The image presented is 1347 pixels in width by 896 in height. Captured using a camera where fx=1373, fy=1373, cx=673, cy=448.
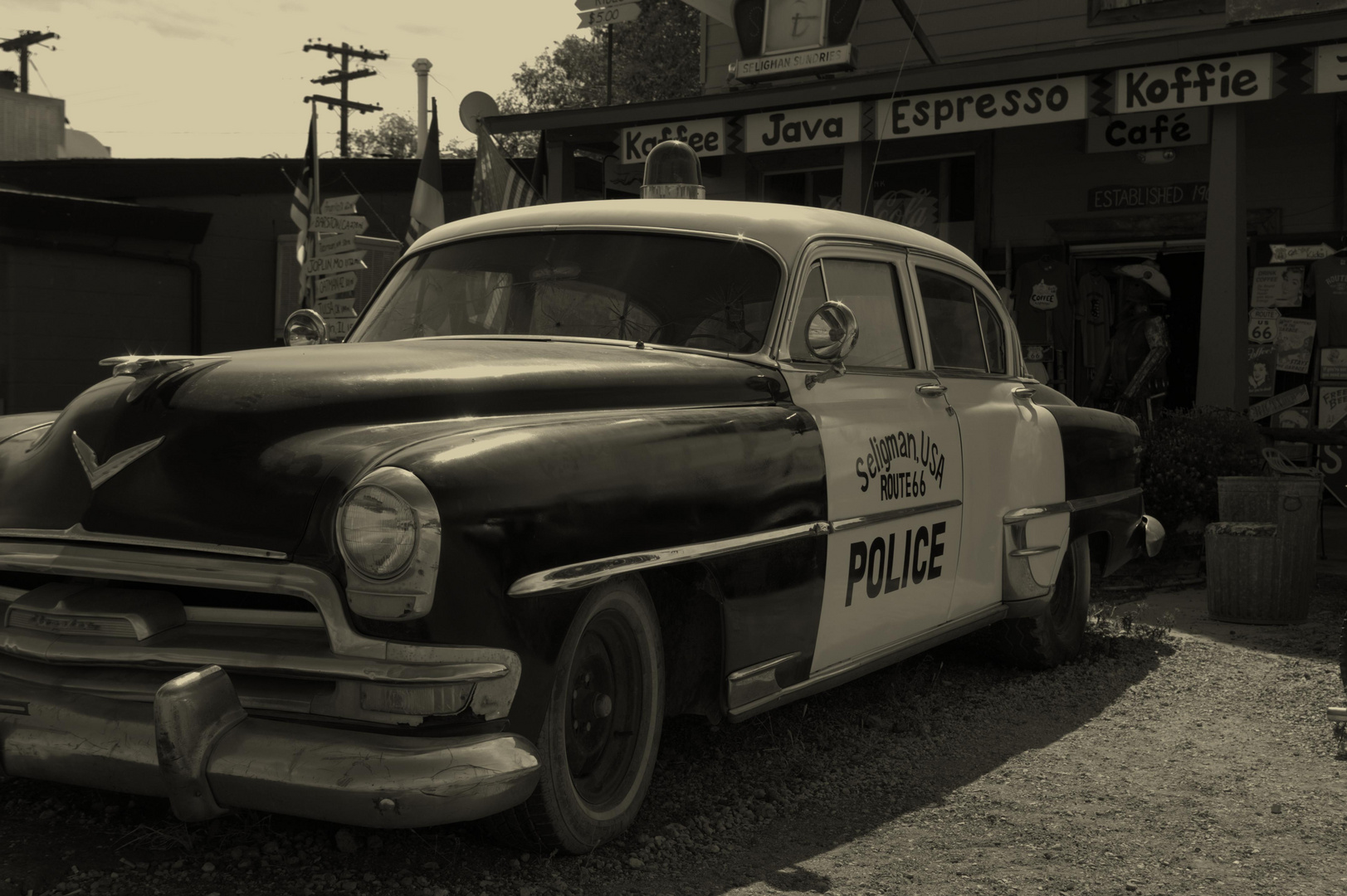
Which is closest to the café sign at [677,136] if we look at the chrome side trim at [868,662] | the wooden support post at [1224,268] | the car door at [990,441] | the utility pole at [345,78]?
the wooden support post at [1224,268]

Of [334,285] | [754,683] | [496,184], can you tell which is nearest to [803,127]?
[496,184]

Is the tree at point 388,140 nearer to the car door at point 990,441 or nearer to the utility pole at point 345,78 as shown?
the utility pole at point 345,78

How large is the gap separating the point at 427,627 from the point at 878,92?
29.8 feet

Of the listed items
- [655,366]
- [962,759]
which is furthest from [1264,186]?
[655,366]

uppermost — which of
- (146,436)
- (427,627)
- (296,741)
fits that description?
(146,436)

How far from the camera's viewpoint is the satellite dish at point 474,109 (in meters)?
13.6

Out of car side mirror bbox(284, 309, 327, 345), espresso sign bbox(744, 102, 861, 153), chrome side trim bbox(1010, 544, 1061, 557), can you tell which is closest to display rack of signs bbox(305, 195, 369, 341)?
espresso sign bbox(744, 102, 861, 153)

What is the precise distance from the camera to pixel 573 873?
3.29 m

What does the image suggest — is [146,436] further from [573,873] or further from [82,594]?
[573,873]

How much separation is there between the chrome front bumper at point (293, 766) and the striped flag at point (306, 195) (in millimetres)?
11053

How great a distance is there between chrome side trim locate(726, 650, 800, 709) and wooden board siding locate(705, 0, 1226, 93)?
8.80 m

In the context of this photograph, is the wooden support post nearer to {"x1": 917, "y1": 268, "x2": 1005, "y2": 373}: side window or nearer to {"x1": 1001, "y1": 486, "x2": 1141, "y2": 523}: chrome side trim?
{"x1": 1001, "y1": 486, "x2": 1141, "y2": 523}: chrome side trim

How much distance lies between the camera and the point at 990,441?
17.2 ft

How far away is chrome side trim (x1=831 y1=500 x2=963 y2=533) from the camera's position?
4180 millimetres
